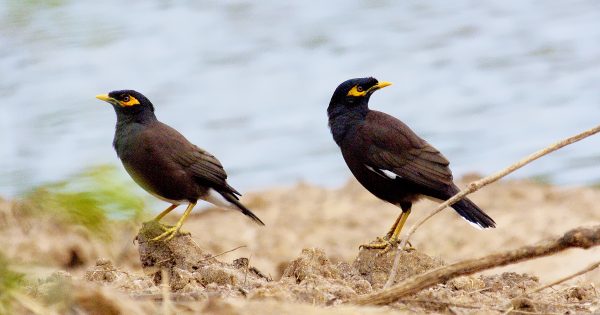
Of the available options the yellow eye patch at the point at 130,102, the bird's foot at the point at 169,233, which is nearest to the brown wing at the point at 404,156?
the bird's foot at the point at 169,233

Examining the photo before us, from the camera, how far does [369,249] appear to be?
20.8 ft

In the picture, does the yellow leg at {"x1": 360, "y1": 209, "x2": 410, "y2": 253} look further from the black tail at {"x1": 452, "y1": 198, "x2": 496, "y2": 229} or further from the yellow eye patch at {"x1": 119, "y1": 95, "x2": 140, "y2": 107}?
the yellow eye patch at {"x1": 119, "y1": 95, "x2": 140, "y2": 107}

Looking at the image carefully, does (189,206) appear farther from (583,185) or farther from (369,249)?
Answer: (583,185)

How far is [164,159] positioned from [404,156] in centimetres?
138

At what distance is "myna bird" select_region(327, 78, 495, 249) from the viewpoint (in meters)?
6.75

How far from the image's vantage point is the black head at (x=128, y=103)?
22.4 ft

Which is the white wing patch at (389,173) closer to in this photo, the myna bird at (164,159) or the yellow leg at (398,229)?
the yellow leg at (398,229)

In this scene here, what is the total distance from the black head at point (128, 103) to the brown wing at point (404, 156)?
4.15 ft

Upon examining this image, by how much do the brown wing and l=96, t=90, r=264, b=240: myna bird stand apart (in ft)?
2.89

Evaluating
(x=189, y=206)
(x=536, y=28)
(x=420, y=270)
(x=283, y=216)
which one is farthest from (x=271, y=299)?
(x=536, y=28)

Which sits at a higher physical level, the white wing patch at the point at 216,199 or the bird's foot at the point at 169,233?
the white wing patch at the point at 216,199

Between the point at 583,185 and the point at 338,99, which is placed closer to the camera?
the point at 338,99

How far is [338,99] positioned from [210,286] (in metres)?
2.09

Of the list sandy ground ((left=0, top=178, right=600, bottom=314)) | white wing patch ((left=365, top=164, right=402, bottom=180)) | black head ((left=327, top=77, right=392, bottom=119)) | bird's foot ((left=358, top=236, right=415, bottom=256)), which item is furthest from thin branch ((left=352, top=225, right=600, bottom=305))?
black head ((left=327, top=77, right=392, bottom=119))
